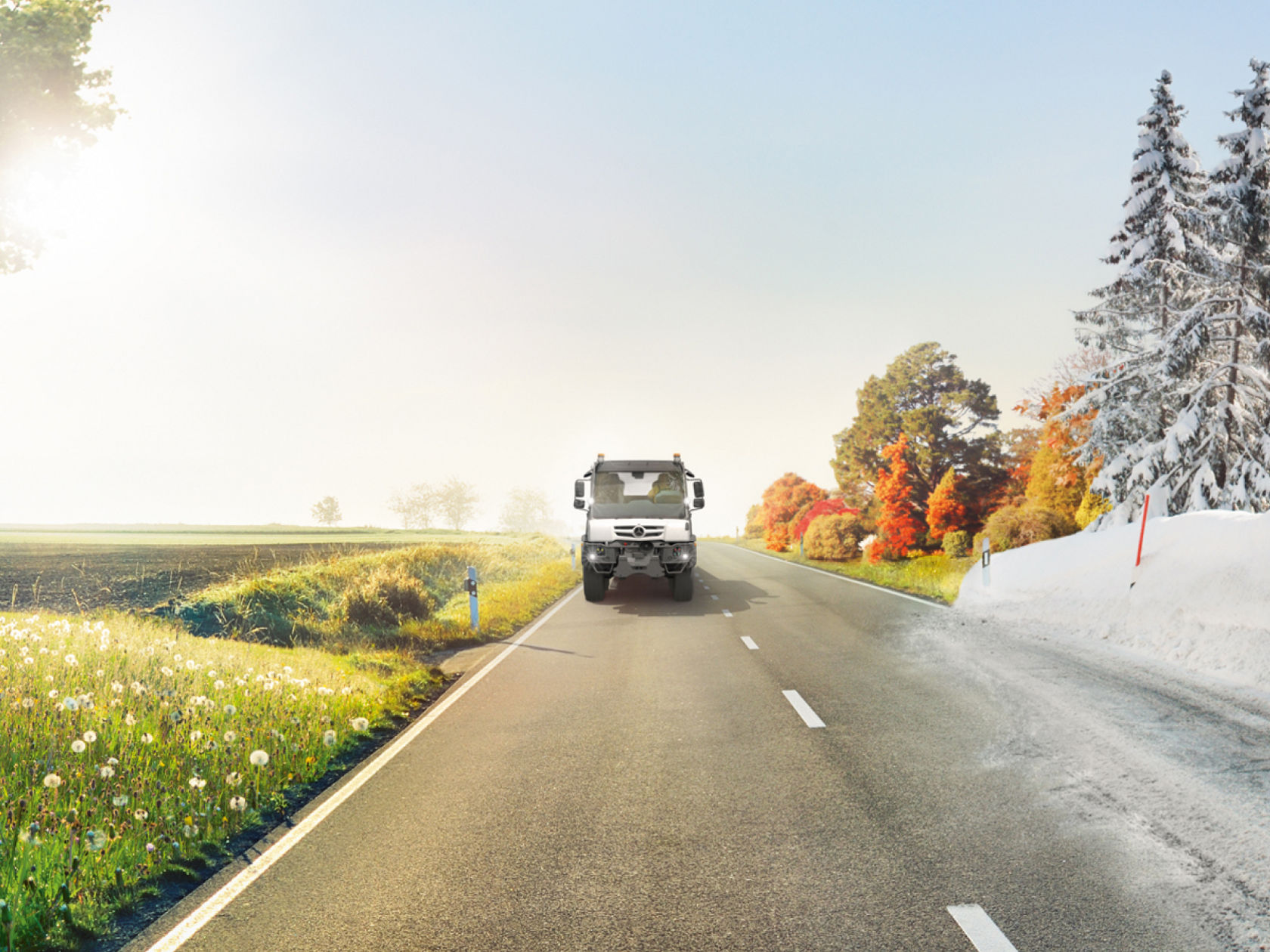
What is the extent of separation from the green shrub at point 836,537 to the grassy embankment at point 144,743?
91.3 ft

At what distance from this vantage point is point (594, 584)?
1983 centimetres

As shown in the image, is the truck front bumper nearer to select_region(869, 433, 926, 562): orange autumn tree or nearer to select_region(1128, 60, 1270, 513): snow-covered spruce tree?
select_region(1128, 60, 1270, 513): snow-covered spruce tree

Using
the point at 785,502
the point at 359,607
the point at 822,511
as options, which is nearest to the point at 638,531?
the point at 359,607

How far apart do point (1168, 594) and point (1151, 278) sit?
55.8 ft

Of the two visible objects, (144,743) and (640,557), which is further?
(640,557)

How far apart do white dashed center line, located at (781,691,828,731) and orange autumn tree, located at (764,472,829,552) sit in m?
49.6

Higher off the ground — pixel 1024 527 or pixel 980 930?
pixel 1024 527

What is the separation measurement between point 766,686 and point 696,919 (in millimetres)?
5860

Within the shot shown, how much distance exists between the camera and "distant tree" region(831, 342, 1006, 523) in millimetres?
45219

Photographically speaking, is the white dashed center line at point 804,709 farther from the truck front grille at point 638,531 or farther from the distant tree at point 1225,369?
the distant tree at point 1225,369

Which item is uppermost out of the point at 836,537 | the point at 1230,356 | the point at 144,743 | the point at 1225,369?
the point at 1230,356

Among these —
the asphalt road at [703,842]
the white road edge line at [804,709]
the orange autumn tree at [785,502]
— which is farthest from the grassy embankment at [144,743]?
the orange autumn tree at [785,502]

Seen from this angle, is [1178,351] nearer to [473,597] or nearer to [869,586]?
[869,586]

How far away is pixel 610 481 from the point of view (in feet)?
66.3
